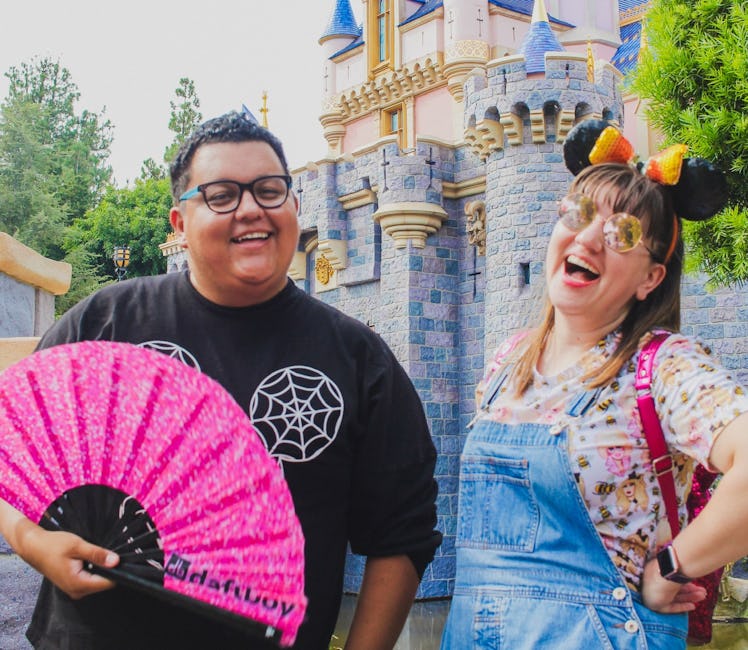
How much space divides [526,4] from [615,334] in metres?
19.5

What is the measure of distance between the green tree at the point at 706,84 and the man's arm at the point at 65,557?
3.94 metres

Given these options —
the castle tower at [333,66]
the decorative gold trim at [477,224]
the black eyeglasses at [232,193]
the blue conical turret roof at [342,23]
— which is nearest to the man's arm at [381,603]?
the black eyeglasses at [232,193]

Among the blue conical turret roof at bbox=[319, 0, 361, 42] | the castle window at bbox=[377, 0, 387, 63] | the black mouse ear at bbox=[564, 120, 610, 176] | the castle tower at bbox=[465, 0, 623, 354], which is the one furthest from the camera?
the blue conical turret roof at bbox=[319, 0, 361, 42]

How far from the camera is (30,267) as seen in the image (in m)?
4.69

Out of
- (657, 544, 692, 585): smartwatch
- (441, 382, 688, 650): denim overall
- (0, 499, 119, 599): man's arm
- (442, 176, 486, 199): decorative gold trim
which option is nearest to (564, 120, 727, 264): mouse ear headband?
(441, 382, 688, 650): denim overall

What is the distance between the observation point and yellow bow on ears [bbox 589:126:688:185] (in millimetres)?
1933

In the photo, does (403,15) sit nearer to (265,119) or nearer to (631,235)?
(265,119)

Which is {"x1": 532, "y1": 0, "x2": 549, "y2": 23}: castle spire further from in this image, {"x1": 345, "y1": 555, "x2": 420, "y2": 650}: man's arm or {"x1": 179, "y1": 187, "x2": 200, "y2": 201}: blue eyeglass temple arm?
{"x1": 345, "y1": 555, "x2": 420, "y2": 650}: man's arm

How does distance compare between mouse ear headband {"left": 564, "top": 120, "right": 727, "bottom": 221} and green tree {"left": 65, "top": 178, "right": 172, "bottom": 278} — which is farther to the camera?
green tree {"left": 65, "top": 178, "right": 172, "bottom": 278}

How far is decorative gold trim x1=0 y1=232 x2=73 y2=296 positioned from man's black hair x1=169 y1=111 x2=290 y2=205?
8.61 feet

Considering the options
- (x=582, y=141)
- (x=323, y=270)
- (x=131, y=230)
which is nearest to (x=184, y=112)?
(x=131, y=230)

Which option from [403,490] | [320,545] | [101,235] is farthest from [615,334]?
[101,235]

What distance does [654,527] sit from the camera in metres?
1.75

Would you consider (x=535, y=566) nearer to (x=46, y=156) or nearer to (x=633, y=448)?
(x=633, y=448)
